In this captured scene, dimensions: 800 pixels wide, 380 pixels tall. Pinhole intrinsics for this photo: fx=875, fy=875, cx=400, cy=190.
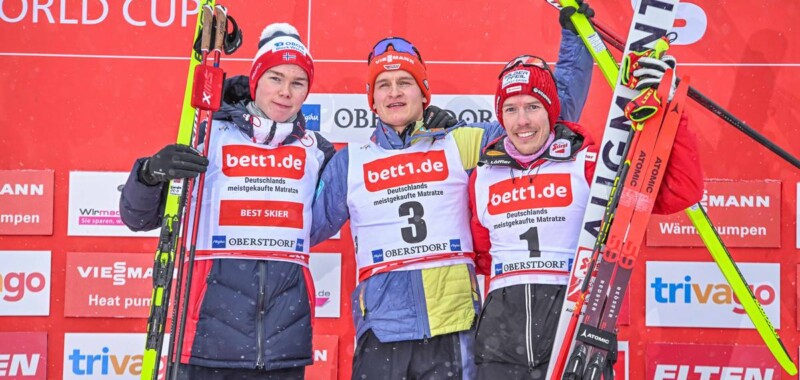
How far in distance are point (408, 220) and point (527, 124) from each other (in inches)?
22.6

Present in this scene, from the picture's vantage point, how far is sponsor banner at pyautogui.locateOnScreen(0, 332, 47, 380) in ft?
14.8

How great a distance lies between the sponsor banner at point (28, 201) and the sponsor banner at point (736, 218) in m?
3.09

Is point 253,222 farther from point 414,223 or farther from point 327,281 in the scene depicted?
point 327,281

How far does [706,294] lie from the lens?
4.45 metres

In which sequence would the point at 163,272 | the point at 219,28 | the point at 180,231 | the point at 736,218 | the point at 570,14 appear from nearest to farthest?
the point at 163,272 → the point at 180,231 → the point at 219,28 → the point at 570,14 → the point at 736,218

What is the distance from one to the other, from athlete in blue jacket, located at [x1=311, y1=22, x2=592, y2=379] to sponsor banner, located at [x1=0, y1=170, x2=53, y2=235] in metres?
1.76

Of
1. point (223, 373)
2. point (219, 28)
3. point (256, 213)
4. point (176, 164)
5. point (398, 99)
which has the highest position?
point (219, 28)

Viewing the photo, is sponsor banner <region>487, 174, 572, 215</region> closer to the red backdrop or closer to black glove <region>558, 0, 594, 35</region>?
black glove <region>558, 0, 594, 35</region>

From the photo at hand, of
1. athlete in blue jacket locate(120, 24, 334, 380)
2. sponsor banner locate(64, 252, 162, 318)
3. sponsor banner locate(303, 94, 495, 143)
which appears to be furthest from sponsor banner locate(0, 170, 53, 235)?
sponsor banner locate(303, 94, 495, 143)

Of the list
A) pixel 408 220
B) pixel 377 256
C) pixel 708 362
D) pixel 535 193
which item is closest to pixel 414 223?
pixel 408 220

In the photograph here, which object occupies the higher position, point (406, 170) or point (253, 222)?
point (406, 170)

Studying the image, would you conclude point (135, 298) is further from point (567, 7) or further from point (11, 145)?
point (567, 7)

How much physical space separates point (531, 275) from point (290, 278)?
93cm

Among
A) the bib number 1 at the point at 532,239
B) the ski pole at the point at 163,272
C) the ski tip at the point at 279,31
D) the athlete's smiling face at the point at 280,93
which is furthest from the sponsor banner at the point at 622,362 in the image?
the ski pole at the point at 163,272
